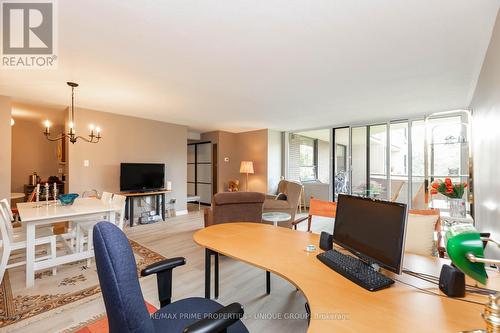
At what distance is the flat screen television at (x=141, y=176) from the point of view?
4980mm

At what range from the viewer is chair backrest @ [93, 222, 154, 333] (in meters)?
0.75

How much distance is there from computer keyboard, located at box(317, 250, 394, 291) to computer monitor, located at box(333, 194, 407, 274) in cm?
6

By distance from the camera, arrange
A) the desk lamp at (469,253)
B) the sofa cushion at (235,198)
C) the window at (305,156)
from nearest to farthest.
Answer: the desk lamp at (469,253) → the sofa cushion at (235,198) → the window at (305,156)

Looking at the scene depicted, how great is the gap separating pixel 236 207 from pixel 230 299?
1273 millimetres

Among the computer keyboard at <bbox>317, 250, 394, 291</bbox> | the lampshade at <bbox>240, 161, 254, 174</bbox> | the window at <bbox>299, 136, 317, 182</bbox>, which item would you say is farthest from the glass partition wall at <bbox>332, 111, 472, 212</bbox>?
the computer keyboard at <bbox>317, 250, 394, 291</bbox>

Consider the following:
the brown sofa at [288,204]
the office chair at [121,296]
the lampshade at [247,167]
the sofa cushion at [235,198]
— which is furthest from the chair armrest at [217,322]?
the lampshade at [247,167]

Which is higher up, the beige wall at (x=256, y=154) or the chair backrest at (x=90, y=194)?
the beige wall at (x=256, y=154)

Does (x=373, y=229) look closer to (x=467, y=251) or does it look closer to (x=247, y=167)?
(x=467, y=251)

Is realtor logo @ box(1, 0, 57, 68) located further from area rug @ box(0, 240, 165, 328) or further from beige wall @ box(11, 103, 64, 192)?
beige wall @ box(11, 103, 64, 192)

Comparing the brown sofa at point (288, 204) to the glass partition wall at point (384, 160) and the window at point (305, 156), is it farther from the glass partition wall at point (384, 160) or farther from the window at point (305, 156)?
the window at point (305, 156)

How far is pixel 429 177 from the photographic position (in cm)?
300

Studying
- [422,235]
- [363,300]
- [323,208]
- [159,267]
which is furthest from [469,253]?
[323,208]

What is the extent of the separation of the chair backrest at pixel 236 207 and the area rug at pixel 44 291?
1.14 meters

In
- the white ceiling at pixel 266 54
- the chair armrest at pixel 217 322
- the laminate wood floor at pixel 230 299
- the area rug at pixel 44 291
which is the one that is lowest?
the laminate wood floor at pixel 230 299
